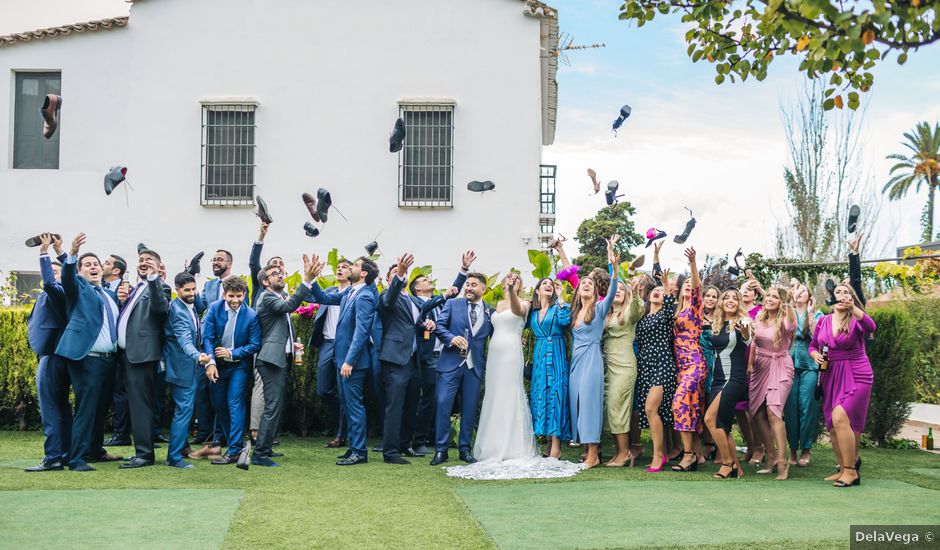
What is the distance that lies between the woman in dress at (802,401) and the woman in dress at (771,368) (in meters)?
0.65

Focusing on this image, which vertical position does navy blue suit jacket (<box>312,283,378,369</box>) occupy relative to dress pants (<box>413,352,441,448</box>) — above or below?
above

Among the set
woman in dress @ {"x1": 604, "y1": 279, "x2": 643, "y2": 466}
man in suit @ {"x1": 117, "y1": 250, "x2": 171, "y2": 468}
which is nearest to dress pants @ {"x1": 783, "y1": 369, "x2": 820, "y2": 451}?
woman in dress @ {"x1": 604, "y1": 279, "x2": 643, "y2": 466}

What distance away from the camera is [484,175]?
1894 centimetres

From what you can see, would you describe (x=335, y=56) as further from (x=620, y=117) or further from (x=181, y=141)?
(x=620, y=117)

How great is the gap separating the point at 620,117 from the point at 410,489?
8.46 meters

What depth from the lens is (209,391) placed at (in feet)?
34.0

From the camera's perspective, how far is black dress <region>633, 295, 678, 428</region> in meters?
9.69

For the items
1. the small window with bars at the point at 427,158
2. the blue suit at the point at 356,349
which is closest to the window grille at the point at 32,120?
the small window with bars at the point at 427,158

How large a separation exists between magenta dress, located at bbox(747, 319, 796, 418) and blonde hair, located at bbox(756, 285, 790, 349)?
0.03m

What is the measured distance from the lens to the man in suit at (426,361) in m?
10.6

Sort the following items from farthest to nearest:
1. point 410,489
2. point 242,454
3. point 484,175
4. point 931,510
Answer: point 484,175 < point 242,454 < point 410,489 < point 931,510

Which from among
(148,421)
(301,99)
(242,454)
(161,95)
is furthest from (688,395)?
(161,95)

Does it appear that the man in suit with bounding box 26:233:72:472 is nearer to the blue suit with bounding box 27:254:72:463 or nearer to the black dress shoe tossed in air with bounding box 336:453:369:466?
the blue suit with bounding box 27:254:72:463

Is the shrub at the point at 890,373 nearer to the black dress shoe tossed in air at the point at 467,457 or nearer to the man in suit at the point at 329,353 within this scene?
the black dress shoe tossed in air at the point at 467,457
